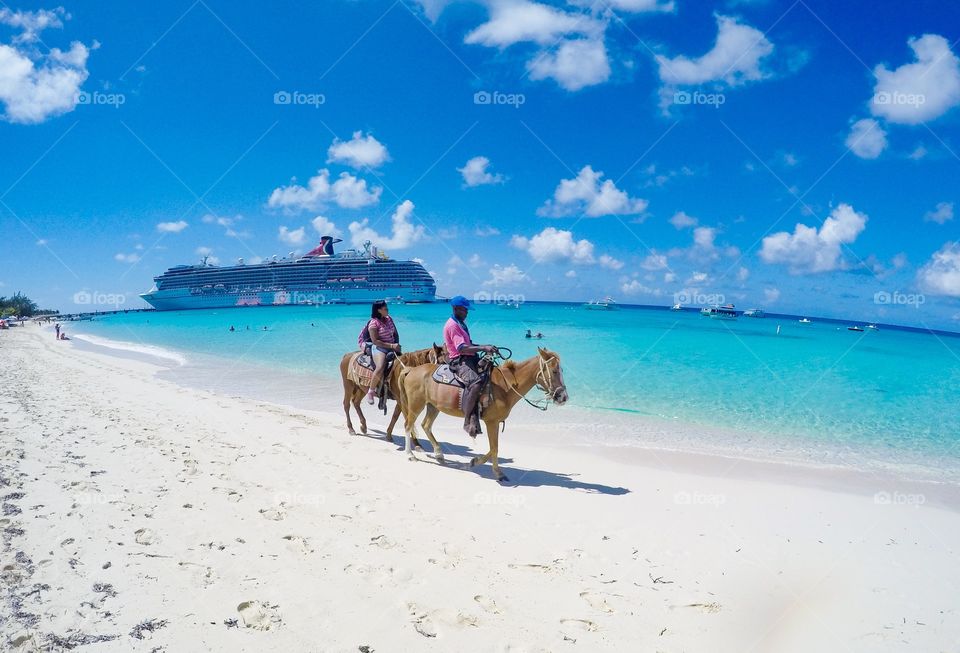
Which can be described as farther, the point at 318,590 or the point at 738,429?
the point at 738,429

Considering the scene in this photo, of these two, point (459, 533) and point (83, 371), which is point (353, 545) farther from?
point (83, 371)

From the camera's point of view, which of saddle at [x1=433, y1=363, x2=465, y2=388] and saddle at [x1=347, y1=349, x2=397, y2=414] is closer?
saddle at [x1=433, y1=363, x2=465, y2=388]

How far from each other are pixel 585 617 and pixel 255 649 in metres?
2.38

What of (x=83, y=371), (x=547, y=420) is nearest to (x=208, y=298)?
(x=83, y=371)

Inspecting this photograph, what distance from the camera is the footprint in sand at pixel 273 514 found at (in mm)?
4816

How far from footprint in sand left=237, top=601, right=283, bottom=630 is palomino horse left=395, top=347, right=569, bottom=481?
4.00m

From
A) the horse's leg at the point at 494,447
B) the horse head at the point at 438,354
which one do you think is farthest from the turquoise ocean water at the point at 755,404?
the horse head at the point at 438,354

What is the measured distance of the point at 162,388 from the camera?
42.9 feet

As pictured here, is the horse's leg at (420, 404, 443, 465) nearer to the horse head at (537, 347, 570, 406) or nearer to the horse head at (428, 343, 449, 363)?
the horse head at (428, 343, 449, 363)

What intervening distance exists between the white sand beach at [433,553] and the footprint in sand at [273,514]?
23 mm

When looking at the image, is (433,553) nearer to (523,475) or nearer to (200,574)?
(200,574)

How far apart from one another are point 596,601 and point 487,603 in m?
0.93

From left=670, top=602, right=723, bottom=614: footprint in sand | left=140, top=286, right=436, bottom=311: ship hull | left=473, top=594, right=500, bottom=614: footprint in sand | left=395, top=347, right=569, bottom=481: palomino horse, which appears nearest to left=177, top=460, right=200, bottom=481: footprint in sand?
left=395, top=347, right=569, bottom=481: palomino horse

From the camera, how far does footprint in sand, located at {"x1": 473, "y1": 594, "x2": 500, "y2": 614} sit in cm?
360
